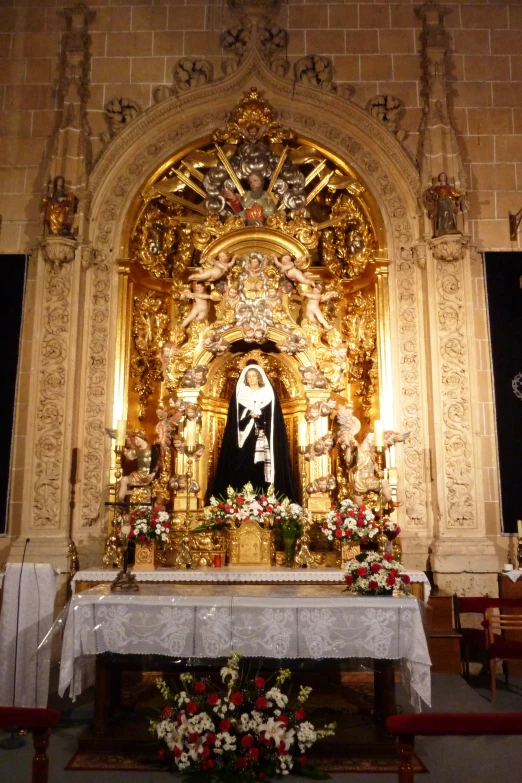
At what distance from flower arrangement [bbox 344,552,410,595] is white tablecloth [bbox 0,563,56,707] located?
2802 millimetres

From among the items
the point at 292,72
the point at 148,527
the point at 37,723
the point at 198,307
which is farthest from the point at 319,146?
the point at 37,723

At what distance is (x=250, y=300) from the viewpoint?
37.8 feet

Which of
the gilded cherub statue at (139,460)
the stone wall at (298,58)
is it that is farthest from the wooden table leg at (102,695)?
the stone wall at (298,58)

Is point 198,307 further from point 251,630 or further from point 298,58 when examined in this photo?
point 251,630

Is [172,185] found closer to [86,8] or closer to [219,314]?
[219,314]

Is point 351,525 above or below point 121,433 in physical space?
below

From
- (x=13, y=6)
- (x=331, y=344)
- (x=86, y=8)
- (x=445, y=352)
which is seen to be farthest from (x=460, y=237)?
(x=13, y=6)

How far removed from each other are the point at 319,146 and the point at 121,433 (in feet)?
19.3

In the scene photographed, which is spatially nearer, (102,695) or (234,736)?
(234,736)

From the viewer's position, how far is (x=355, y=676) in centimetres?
737

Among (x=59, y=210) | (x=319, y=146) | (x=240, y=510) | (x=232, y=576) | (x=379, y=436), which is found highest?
(x=319, y=146)

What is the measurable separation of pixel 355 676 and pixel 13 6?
11961 millimetres

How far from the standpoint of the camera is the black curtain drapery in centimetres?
1041

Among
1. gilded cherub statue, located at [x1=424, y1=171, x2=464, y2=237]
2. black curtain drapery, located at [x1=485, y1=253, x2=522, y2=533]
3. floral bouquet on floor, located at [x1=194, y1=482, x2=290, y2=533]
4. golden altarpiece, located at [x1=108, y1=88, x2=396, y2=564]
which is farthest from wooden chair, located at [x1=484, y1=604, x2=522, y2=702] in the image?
gilded cherub statue, located at [x1=424, y1=171, x2=464, y2=237]
